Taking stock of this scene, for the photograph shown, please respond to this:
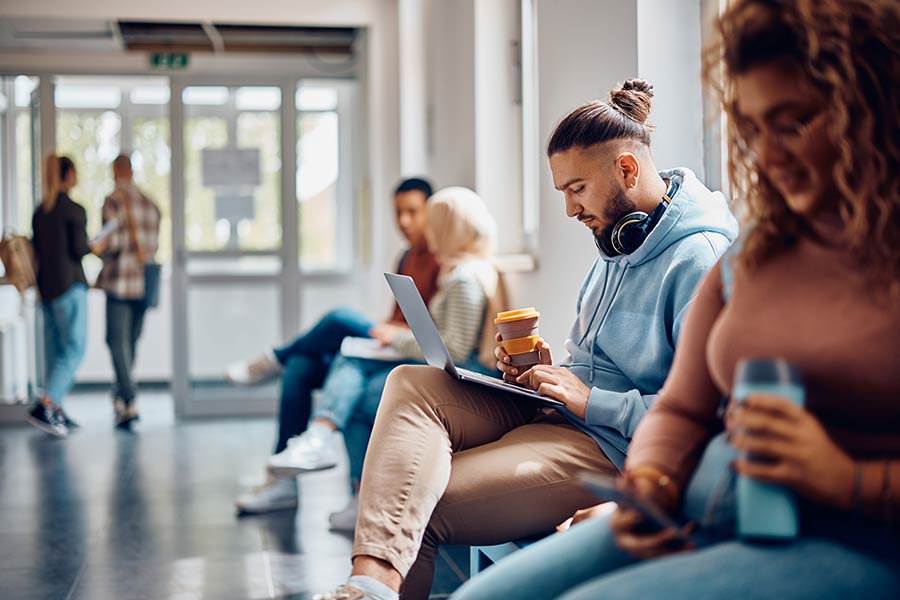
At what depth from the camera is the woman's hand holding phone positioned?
106 cm

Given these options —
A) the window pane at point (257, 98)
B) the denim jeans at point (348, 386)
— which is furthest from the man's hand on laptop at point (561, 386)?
the window pane at point (257, 98)

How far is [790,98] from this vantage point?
1020 mm

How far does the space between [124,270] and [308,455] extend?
121 inches

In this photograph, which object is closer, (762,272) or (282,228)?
(762,272)

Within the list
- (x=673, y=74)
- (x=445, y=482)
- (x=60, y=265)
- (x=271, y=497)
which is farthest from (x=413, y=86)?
(x=445, y=482)

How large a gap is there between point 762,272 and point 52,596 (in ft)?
7.08

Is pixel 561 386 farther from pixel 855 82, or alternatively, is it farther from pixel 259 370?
pixel 259 370

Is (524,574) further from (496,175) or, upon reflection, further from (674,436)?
(496,175)

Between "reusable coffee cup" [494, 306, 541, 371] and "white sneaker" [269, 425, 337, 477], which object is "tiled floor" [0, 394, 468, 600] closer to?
Result: "white sneaker" [269, 425, 337, 477]

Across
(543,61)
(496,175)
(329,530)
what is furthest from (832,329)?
(496,175)

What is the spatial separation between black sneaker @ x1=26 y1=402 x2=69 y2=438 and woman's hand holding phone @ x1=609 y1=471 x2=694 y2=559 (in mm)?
5023

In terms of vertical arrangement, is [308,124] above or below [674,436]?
above

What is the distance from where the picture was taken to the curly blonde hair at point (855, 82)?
998 millimetres

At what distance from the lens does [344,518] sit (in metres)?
3.38
